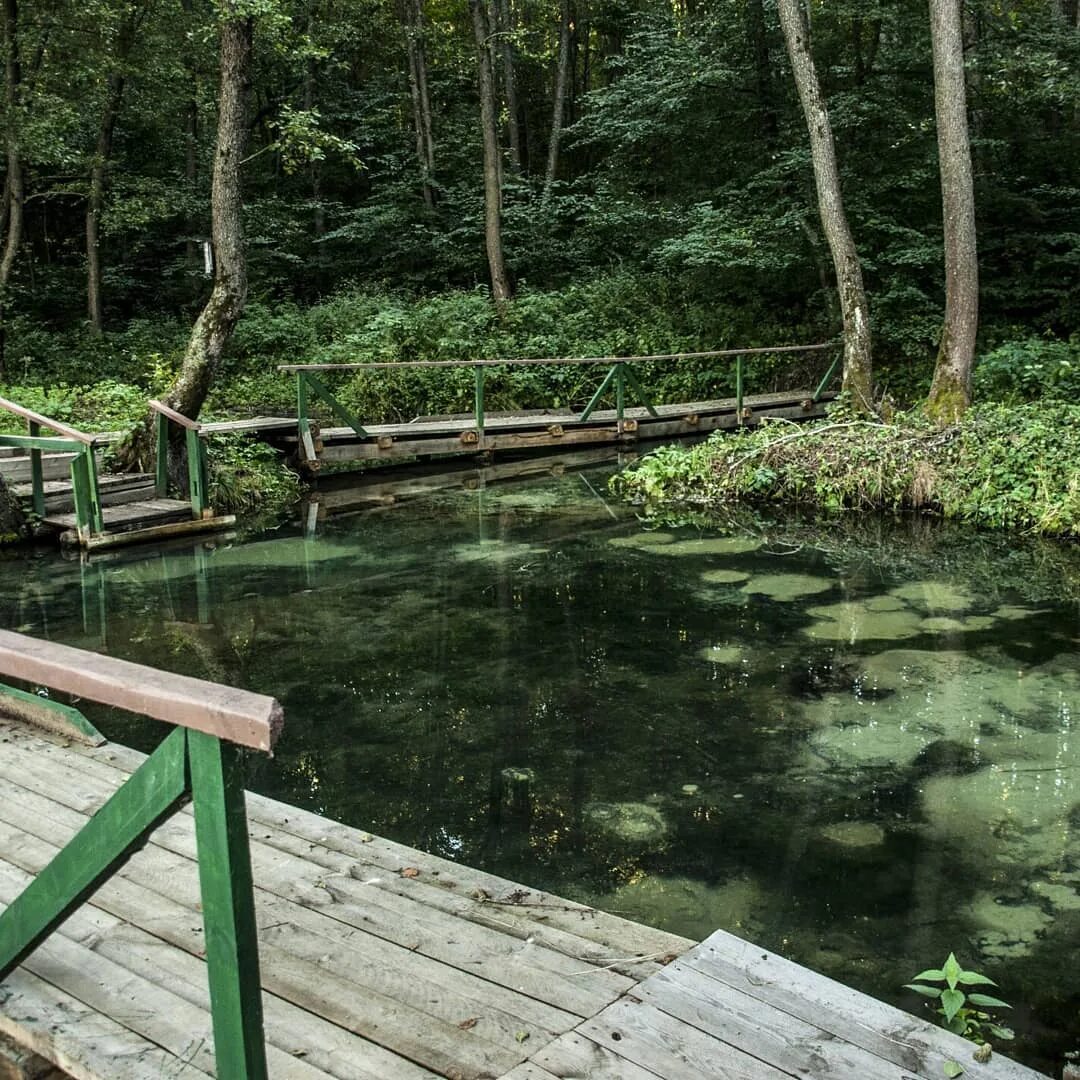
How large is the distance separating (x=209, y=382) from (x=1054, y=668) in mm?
8617

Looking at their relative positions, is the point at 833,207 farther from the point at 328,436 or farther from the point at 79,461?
the point at 79,461

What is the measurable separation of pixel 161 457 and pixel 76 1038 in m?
9.08

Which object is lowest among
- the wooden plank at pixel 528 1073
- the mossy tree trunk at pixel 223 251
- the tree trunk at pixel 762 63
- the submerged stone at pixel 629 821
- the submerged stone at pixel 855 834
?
the submerged stone at pixel 855 834

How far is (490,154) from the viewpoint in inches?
743

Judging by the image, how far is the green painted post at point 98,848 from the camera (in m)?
1.68

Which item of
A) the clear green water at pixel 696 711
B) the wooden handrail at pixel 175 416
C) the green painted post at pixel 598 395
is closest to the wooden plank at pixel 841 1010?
the clear green water at pixel 696 711

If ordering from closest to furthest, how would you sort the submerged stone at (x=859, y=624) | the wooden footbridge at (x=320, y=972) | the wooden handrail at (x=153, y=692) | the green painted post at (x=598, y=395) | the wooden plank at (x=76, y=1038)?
the wooden handrail at (x=153, y=692) → the wooden footbridge at (x=320, y=972) → the wooden plank at (x=76, y=1038) → the submerged stone at (x=859, y=624) → the green painted post at (x=598, y=395)

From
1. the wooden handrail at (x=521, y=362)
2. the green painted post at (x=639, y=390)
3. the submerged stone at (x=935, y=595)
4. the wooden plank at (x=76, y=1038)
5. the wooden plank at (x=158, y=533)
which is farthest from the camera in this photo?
the green painted post at (x=639, y=390)

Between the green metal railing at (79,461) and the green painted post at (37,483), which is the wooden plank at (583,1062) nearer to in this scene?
the green metal railing at (79,461)

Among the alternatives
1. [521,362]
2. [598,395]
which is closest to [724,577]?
[598,395]

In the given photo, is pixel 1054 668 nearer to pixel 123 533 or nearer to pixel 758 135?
pixel 123 533

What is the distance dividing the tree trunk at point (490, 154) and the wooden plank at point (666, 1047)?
1735 centimetres

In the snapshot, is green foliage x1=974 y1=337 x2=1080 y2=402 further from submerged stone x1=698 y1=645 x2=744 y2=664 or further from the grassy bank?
submerged stone x1=698 y1=645 x2=744 y2=664

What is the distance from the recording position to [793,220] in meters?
16.4
